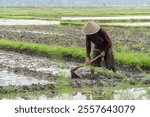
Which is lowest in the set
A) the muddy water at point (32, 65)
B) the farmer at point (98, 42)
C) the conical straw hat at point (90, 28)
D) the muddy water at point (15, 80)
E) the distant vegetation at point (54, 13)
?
the distant vegetation at point (54, 13)

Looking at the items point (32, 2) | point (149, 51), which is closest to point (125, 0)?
point (32, 2)

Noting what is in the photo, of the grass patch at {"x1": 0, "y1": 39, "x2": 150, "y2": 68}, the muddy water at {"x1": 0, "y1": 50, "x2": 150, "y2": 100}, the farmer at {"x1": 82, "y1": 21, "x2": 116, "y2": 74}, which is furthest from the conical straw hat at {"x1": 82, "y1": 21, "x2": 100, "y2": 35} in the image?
the muddy water at {"x1": 0, "y1": 50, "x2": 150, "y2": 100}

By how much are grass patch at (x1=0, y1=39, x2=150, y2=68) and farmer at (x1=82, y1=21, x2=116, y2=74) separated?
0.60 m

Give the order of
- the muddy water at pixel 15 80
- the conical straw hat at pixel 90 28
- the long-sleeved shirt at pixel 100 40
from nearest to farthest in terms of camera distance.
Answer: the conical straw hat at pixel 90 28 → the long-sleeved shirt at pixel 100 40 → the muddy water at pixel 15 80

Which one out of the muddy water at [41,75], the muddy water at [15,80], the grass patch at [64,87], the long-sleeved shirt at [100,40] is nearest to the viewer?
the muddy water at [41,75]

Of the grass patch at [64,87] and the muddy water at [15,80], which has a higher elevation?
the grass patch at [64,87]

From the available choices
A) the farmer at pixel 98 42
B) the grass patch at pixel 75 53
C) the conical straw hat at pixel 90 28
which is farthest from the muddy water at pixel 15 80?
the conical straw hat at pixel 90 28

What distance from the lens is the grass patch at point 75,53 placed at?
9.13 metres

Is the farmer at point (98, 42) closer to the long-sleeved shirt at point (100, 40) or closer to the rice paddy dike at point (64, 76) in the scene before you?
the long-sleeved shirt at point (100, 40)

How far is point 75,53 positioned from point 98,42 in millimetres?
3006

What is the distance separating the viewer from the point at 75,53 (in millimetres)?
10562

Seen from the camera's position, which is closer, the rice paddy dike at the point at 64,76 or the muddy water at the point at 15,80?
the rice paddy dike at the point at 64,76

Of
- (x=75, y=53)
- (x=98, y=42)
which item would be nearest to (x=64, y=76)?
(x=98, y=42)

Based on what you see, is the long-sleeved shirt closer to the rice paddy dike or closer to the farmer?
the farmer
